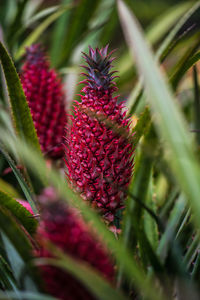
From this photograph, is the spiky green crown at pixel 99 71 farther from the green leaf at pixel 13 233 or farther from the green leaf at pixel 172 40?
the green leaf at pixel 13 233

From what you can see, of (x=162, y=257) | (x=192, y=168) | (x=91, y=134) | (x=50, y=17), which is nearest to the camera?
(x=192, y=168)

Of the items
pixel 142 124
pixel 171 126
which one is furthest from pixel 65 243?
pixel 142 124

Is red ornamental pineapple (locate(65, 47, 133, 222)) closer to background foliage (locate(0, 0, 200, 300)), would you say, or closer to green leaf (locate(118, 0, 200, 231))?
background foliage (locate(0, 0, 200, 300))

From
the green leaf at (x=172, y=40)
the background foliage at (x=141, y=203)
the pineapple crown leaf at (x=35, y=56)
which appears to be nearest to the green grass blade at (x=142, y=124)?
the background foliage at (x=141, y=203)

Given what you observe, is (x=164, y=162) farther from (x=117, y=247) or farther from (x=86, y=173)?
(x=86, y=173)

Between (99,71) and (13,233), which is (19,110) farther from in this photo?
(13,233)

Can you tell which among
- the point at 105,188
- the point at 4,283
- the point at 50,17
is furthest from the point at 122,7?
the point at 50,17
